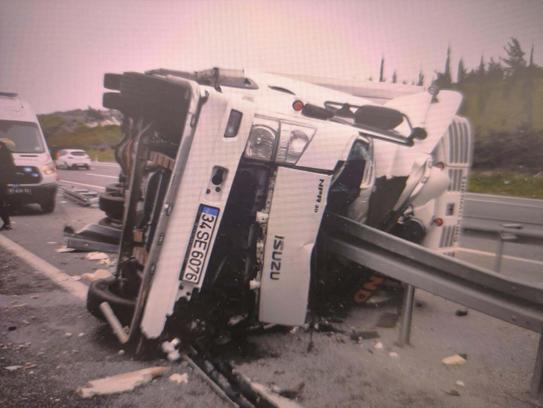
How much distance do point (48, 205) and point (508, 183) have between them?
33.5ft

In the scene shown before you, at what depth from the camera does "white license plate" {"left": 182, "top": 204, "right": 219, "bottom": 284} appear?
2.55m

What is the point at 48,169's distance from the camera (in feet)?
27.3

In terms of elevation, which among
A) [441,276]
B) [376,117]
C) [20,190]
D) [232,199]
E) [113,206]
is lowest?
[20,190]

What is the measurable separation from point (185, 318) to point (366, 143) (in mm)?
1698

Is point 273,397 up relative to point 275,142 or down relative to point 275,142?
down

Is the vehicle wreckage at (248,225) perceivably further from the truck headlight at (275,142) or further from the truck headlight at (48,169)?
the truck headlight at (48,169)

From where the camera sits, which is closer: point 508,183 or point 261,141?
point 261,141

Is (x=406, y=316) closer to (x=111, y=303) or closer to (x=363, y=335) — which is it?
(x=363, y=335)

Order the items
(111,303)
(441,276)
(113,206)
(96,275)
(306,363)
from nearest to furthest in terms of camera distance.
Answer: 1. (441,276)
2. (306,363)
3. (111,303)
4. (113,206)
5. (96,275)

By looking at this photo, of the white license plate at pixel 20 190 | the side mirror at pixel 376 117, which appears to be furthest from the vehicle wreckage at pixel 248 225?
the white license plate at pixel 20 190

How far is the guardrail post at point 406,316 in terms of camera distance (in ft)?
10.5

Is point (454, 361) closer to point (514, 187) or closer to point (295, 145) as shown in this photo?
point (295, 145)

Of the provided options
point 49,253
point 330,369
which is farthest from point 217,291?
point 49,253

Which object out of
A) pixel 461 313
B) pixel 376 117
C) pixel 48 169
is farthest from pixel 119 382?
pixel 48 169
